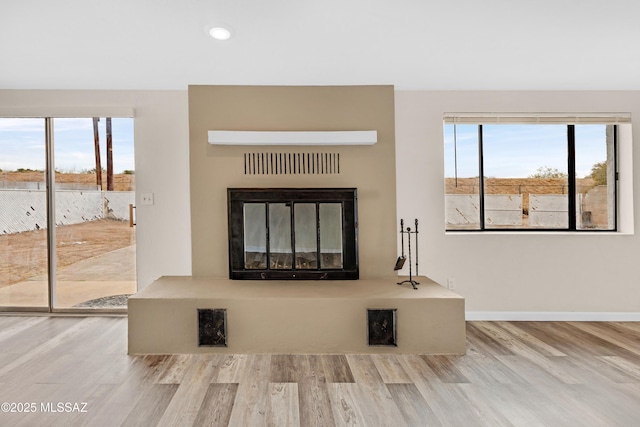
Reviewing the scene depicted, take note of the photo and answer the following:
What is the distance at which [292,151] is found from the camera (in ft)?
12.1

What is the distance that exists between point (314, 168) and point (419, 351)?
1.75 meters

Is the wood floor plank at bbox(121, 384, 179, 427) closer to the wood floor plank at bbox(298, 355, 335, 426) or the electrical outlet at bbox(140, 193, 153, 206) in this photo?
the wood floor plank at bbox(298, 355, 335, 426)

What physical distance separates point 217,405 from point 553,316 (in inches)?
126

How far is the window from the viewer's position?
158 inches

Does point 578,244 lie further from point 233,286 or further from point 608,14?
point 233,286

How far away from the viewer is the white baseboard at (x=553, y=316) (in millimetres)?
3844

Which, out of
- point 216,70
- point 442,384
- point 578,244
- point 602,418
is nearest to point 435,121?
point 578,244

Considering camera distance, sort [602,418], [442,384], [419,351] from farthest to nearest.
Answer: [419,351], [442,384], [602,418]

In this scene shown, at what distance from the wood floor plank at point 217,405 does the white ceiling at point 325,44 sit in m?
2.42

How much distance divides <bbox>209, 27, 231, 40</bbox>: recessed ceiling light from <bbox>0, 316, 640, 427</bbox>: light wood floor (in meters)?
2.33

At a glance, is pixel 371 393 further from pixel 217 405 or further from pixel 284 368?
pixel 217 405

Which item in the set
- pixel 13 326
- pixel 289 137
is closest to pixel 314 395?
pixel 289 137

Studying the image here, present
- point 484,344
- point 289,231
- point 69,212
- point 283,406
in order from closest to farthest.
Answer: point 283,406
point 484,344
point 289,231
point 69,212

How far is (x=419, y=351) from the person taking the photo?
3002mm
